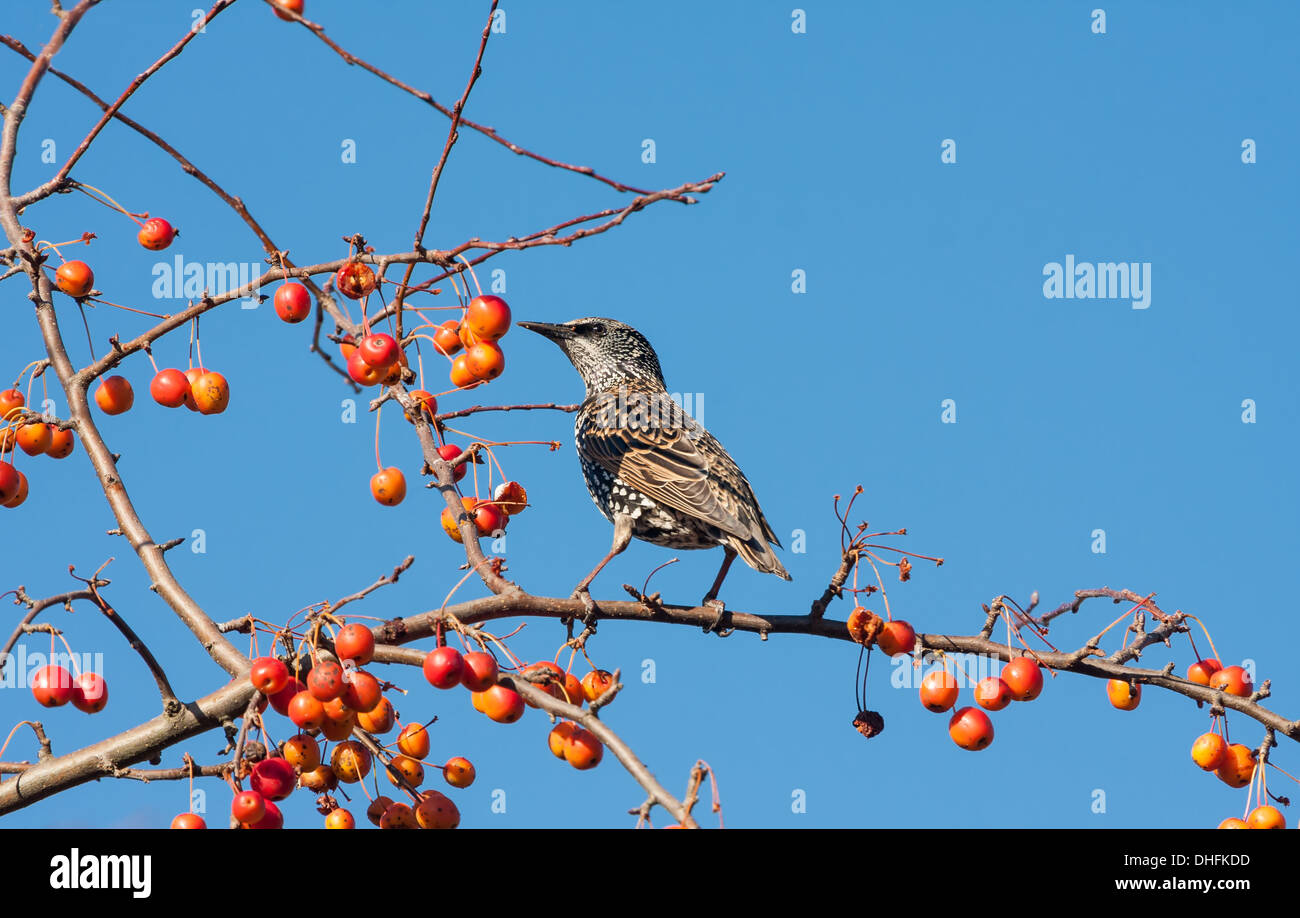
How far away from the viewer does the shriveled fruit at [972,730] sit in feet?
14.9

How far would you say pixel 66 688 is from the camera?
13.0 ft

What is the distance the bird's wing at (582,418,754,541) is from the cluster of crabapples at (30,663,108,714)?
270cm

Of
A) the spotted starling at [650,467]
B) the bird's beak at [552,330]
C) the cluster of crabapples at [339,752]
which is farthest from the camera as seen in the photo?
the bird's beak at [552,330]

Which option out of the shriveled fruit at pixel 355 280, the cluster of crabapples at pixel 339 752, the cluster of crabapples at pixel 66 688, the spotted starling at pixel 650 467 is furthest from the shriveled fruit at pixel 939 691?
the cluster of crabapples at pixel 66 688

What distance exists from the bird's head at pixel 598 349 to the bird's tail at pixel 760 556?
217 centimetres

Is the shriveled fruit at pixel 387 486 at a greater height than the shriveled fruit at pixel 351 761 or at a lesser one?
greater

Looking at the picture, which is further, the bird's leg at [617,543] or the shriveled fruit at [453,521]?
the bird's leg at [617,543]

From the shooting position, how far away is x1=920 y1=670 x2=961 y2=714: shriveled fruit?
458 cm

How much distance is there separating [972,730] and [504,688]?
176 cm

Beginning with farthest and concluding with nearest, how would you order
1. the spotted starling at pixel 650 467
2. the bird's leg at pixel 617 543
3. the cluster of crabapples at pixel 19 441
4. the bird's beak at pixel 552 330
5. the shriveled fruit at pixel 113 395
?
1. the bird's beak at pixel 552 330
2. the spotted starling at pixel 650 467
3. the bird's leg at pixel 617 543
4. the shriveled fruit at pixel 113 395
5. the cluster of crabapples at pixel 19 441

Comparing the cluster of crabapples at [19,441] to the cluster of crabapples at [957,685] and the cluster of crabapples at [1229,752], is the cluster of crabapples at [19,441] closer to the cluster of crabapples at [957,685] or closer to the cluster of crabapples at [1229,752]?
the cluster of crabapples at [957,685]

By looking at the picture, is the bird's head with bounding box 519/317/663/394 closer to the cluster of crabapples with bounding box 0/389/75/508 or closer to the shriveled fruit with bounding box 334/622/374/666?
the cluster of crabapples with bounding box 0/389/75/508

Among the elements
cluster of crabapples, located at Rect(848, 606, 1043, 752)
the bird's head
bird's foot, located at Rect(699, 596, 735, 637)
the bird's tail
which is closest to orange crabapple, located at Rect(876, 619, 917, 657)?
cluster of crabapples, located at Rect(848, 606, 1043, 752)

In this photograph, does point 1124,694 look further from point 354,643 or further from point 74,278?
point 74,278
